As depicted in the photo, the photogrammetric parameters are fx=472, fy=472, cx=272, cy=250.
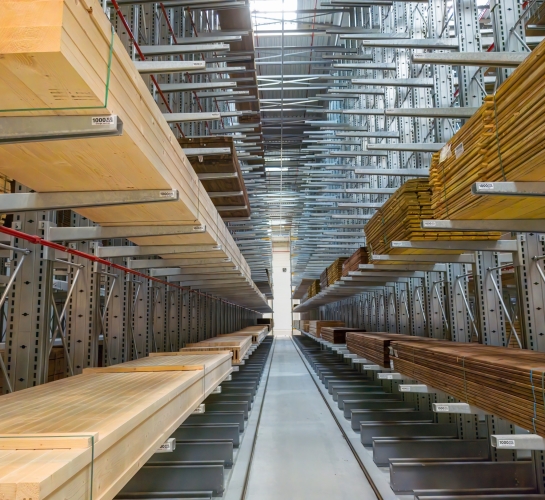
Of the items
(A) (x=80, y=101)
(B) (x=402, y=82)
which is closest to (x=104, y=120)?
(A) (x=80, y=101)

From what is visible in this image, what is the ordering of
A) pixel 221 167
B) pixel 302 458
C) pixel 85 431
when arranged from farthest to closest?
pixel 221 167 → pixel 302 458 → pixel 85 431

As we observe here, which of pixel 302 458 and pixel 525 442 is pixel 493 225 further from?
pixel 302 458

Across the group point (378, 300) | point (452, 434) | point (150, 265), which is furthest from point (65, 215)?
point (378, 300)

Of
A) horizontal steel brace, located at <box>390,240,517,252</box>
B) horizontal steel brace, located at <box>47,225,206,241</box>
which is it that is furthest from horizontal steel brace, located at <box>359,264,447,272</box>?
horizontal steel brace, located at <box>47,225,206,241</box>

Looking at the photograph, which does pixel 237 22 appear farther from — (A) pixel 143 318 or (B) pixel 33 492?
(B) pixel 33 492

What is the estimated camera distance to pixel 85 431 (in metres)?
2.02

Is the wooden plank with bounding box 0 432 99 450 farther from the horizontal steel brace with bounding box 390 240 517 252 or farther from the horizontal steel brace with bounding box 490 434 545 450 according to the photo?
the horizontal steel brace with bounding box 390 240 517 252

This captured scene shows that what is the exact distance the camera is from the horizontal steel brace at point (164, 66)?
478 cm

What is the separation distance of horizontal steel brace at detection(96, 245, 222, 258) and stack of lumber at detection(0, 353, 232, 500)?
1.66 meters

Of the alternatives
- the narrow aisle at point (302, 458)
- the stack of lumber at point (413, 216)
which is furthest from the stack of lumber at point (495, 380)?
the narrow aisle at point (302, 458)

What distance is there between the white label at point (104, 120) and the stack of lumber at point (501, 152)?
2421 mm

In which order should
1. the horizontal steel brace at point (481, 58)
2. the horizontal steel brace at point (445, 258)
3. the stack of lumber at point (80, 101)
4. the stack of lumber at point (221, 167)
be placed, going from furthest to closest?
the stack of lumber at point (221, 167), the horizontal steel brace at point (445, 258), the horizontal steel brace at point (481, 58), the stack of lumber at point (80, 101)

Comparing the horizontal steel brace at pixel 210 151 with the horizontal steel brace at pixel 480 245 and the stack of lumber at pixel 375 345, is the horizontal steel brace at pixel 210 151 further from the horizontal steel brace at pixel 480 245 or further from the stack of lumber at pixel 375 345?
the stack of lumber at pixel 375 345

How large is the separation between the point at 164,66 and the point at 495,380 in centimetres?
431
